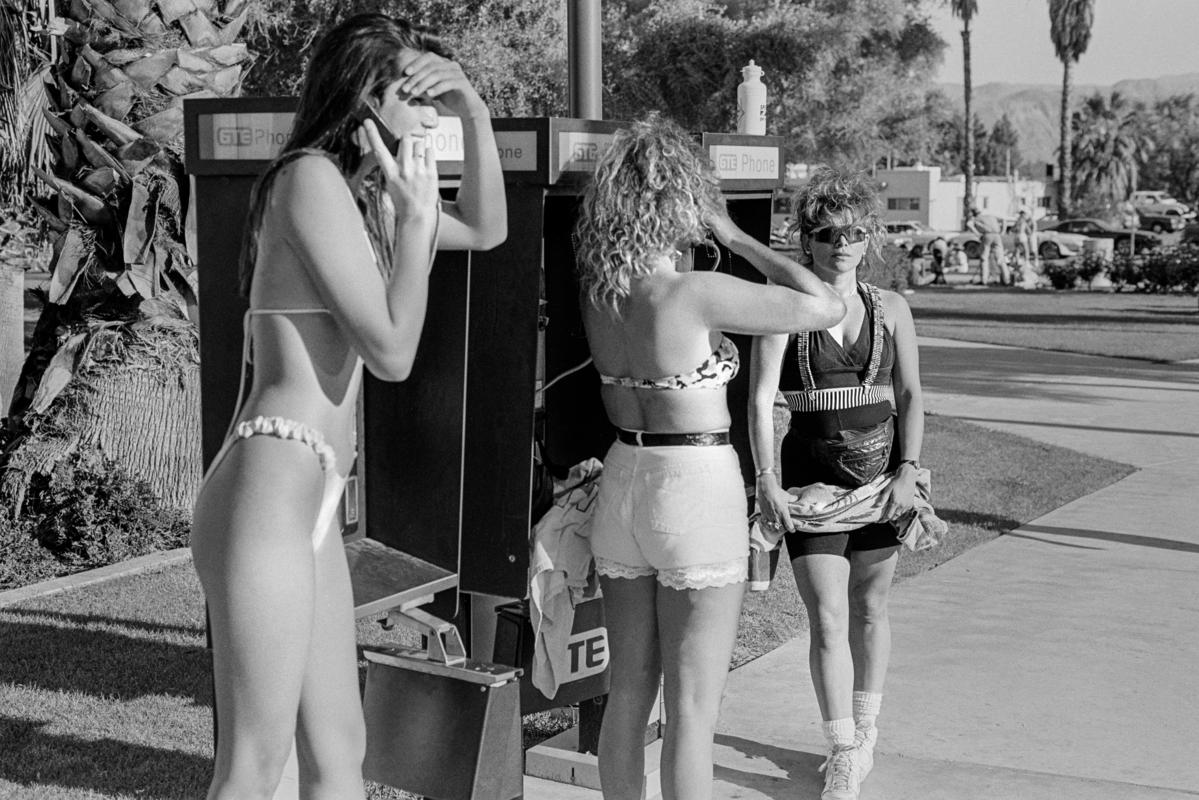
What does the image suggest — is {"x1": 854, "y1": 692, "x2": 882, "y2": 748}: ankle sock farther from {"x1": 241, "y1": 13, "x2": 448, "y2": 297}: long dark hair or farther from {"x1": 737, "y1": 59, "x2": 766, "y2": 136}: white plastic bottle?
{"x1": 241, "y1": 13, "x2": 448, "y2": 297}: long dark hair

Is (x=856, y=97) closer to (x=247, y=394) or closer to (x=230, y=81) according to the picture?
(x=230, y=81)

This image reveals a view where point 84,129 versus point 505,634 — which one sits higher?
point 84,129

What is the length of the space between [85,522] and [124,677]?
6.73 ft

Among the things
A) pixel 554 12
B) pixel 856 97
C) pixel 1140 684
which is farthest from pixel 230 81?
pixel 856 97

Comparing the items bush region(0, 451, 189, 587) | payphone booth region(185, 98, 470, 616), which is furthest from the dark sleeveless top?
bush region(0, 451, 189, 587)

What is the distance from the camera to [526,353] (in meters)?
3.60

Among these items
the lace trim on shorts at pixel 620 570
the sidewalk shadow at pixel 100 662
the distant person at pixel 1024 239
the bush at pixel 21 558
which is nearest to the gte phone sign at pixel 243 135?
the lace trim on shorts at pixel 620 570

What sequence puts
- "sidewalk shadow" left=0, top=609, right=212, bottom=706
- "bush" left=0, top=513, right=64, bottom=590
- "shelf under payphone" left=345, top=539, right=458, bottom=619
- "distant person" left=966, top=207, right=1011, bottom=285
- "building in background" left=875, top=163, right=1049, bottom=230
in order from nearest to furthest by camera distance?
"shelf under payphone" left=345, top=539, right=458, bottom=619 < "sidewalk shadow" left=0, top=609, right=212, bottom=706 < "bush" left=0, top=513, right=64, bottom=590 < "distant person" left=966, top=207, right=1011, bottom=285 < "building in background" left=875, top=163, right=1049, bottom=230

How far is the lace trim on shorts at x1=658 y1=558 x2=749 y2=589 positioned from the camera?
336 cm

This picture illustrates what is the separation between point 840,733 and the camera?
13.9 ft

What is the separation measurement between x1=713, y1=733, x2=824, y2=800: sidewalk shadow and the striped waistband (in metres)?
1.10

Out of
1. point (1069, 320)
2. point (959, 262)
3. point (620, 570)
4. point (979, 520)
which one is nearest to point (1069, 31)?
point (959, 262)

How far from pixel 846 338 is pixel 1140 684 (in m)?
1.92

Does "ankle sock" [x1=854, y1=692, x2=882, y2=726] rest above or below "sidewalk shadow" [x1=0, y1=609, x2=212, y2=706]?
above
